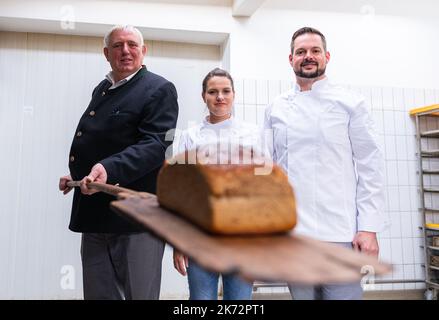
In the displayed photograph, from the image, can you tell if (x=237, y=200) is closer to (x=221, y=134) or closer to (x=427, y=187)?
(x=221, y=134)

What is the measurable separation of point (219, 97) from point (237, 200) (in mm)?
951

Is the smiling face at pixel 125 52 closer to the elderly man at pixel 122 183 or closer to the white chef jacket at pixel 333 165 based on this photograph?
the elderly man at pixel 122 183

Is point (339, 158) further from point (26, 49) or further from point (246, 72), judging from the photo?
point (26, 49)

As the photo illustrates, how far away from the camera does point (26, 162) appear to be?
2.79m

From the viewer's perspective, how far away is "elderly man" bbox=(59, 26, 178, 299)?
127cm

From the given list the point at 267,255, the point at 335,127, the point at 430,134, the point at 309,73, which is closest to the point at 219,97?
the point at 309,73

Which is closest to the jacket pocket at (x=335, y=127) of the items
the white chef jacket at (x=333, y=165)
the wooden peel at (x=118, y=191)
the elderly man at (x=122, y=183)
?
the white chef jacket at (x=333, y=165)

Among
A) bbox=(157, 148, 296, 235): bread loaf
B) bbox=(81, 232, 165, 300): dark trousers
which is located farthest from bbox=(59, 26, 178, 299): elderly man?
bbox=(157, 148, 296, 235): bread loaf

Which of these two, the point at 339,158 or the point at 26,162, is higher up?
the point at 26,162

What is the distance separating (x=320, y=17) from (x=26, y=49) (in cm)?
231

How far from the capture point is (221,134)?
1.42 m

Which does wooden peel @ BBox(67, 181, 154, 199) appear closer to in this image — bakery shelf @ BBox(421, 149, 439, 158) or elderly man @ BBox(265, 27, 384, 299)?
elderly man @ BBox(265, 27, 384, 299)
